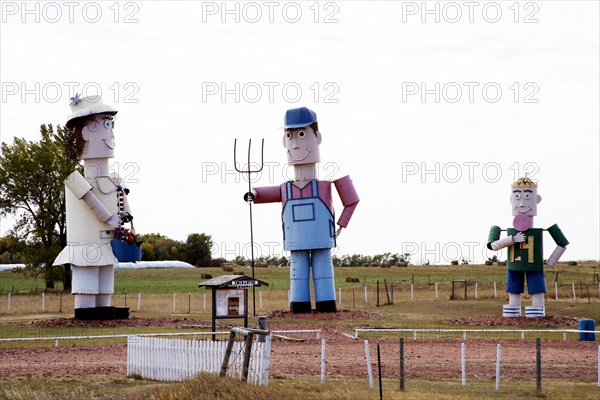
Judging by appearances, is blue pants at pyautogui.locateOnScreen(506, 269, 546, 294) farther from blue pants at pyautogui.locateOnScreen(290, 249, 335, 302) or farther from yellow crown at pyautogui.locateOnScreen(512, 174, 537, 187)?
blue pants at pyautogui.locateOnScreen(290, 249, 335, 302)

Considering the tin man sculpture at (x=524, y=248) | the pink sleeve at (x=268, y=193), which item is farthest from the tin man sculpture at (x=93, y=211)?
the tin man sculpture at (x=524, y=248)

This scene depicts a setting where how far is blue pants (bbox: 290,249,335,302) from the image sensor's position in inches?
1661

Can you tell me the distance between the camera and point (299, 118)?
135 feet

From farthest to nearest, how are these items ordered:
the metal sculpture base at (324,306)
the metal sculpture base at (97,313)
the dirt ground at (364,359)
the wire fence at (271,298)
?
the wire fence at (271,298) → the metal sculpture base at (324,306) → the metal sculpture base at (97,313) → the dirt ground at (364,359)

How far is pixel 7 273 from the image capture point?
88500 millimetres

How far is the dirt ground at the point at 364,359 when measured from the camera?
2623cm

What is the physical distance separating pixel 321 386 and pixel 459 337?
13.9 meters

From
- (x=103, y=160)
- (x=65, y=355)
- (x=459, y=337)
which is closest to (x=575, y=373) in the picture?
(x=459, y=337)

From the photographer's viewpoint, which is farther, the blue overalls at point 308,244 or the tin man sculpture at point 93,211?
the blue overalls at point 308,244

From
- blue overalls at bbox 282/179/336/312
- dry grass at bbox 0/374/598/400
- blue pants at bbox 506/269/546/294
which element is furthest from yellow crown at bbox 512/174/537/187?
dry grass at bbox 0/374/598/400

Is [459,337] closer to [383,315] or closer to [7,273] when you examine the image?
[383,315]

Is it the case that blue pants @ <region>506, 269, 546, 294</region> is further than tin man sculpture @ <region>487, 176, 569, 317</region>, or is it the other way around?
blue pants @ <region>506, 269, 546, 294</region>

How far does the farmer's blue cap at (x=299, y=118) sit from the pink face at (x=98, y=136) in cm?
628

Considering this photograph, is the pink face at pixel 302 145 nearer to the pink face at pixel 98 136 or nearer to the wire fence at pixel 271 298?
the pink face at pixel 98 136
